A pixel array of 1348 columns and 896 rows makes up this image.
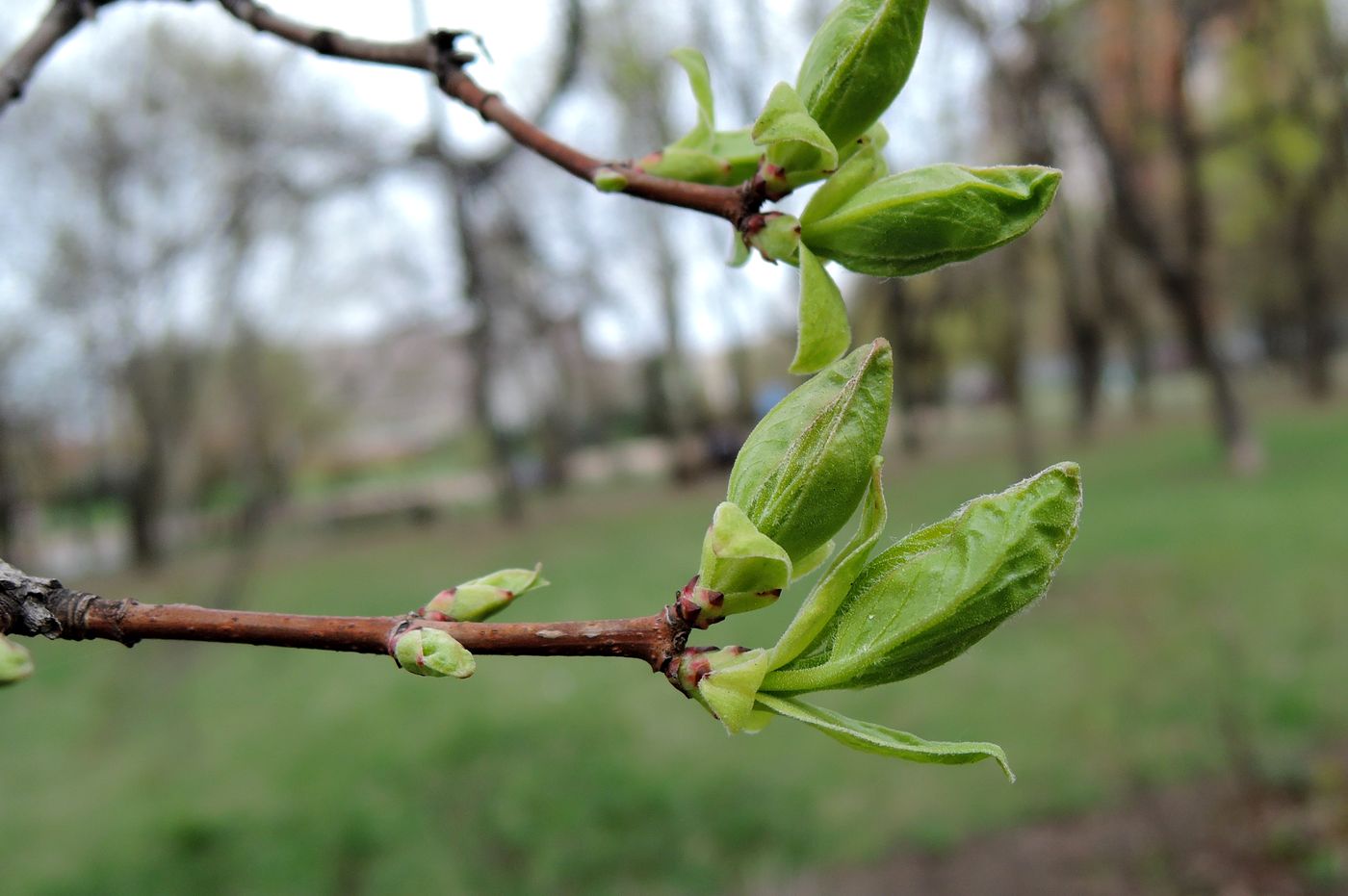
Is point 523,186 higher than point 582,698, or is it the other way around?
point 523,186

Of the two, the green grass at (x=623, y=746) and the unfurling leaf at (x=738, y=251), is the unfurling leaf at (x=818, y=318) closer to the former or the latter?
the unfurling leaf at (x=738, y=251)

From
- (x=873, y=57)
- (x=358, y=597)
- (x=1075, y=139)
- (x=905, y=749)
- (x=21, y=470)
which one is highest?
(x=1075, y=139)

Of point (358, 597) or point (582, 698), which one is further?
point (358, 597)

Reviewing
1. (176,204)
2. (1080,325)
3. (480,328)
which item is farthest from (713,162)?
(1080,325)

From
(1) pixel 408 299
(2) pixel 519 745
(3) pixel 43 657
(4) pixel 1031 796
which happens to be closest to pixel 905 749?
(4) pixel 1031 796

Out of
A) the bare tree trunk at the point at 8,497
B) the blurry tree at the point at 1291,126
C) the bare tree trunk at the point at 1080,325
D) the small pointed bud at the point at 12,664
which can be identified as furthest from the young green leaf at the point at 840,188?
the bare tree trunk at the point at 8,497

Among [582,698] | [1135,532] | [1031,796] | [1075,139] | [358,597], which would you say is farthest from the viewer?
[358,597]

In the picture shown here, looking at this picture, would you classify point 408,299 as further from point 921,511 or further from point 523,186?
point 921,511
